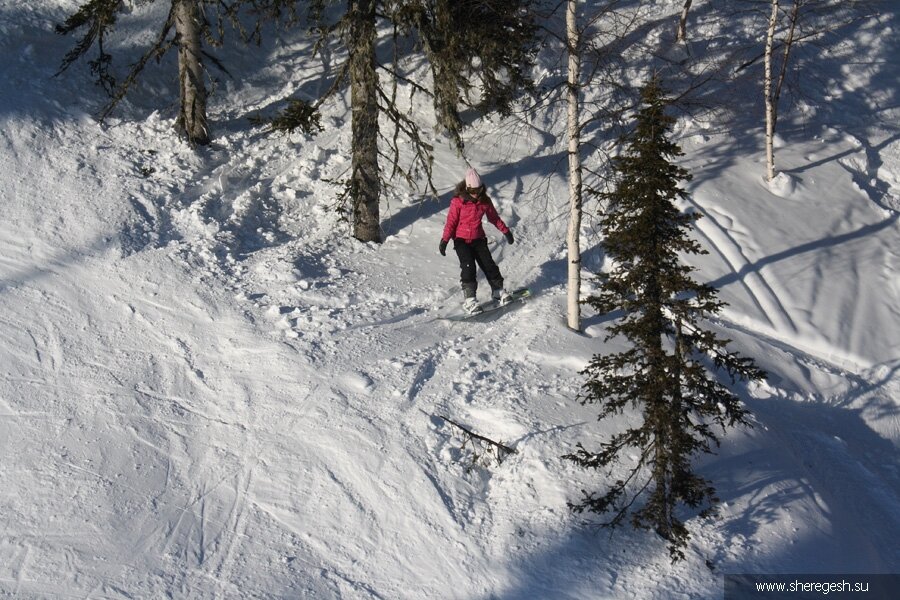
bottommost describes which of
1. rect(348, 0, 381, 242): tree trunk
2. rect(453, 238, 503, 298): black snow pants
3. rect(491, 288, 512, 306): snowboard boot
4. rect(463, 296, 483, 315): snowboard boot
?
rect(463, 296, 483, 315): snowboard boot

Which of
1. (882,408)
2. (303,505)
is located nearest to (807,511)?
(882,408)

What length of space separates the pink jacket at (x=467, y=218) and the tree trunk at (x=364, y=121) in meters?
1.93

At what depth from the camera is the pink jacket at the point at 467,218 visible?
33.4 ft

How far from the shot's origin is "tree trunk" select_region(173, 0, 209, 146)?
41.9 feet

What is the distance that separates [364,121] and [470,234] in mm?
2594

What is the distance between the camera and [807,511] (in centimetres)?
776

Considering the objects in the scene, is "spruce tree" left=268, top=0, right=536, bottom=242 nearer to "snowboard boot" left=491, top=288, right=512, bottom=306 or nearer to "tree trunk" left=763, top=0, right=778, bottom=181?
"snowboard boot" left=491, top=288, right=512, bottom=306

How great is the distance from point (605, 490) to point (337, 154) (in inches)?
335

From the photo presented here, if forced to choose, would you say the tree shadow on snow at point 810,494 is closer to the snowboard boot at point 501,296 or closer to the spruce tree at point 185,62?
the snowboard boot at point 501,296

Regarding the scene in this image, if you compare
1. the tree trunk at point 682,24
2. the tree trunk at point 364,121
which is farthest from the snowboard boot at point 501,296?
the tree trunk at point 682,24

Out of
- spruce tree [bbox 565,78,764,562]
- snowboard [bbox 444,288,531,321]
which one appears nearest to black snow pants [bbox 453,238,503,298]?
snowboard [bbox 444,288,531,321]

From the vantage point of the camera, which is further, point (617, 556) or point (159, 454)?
point (159, 454)

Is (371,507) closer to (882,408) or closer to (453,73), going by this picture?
(453,73)

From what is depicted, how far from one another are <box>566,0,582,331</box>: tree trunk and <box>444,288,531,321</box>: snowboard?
3.34 feet
